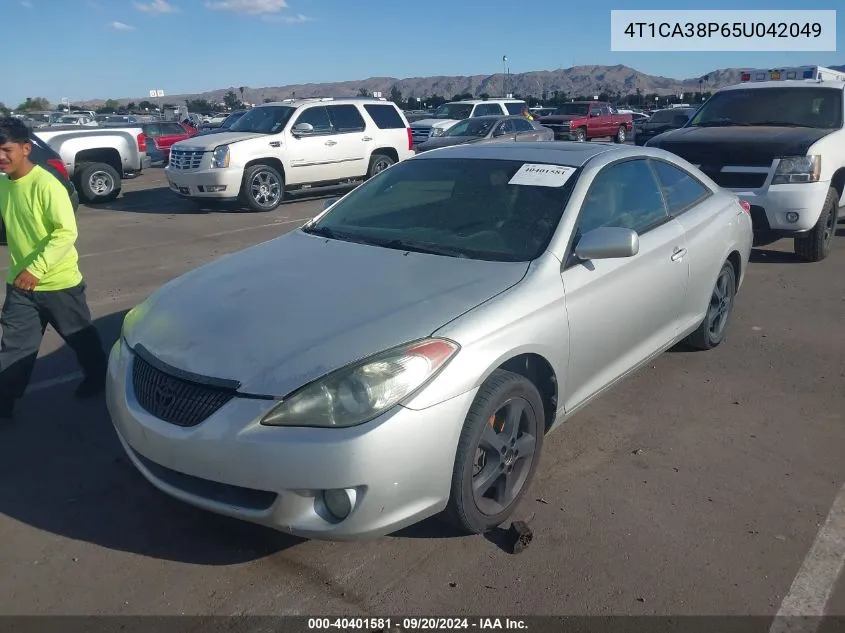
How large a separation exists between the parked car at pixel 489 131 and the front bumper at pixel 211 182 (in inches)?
267

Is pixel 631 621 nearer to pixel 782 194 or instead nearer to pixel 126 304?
pixel 126 304

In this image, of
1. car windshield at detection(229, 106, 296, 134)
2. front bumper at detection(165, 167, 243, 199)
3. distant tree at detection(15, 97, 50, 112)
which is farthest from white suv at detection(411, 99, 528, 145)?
distant tree at detection(15, 97, 50, 112)

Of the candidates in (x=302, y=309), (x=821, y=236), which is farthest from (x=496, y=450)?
(x=821, y=236)

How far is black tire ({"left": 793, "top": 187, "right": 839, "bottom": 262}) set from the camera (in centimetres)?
791

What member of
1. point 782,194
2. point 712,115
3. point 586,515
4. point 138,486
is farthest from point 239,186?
point 586,515

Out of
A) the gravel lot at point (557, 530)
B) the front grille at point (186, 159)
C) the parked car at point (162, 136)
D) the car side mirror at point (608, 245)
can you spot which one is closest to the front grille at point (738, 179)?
the gravel lot at point (557, 530)

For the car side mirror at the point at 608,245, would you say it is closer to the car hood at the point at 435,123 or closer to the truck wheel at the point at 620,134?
the car hood at the point at 435,123

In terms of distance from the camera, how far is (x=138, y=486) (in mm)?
3605

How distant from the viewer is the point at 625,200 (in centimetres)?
427

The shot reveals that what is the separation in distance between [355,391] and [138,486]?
1531 mm

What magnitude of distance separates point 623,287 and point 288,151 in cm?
1006

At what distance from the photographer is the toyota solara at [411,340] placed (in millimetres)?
2699

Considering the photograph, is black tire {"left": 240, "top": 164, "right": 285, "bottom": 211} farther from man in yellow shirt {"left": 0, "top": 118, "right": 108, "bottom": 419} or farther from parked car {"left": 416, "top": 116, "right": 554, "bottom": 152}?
man in yellow shirt {"left": 0, "top": 118, "right": 108, "bottom": 419}

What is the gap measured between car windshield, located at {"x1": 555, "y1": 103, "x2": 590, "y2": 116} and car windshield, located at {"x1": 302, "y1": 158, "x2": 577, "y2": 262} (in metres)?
25.6
